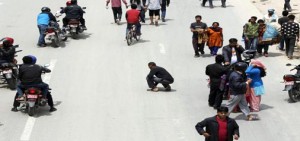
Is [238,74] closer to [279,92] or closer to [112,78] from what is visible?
[279,92]

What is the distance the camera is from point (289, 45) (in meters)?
23.8

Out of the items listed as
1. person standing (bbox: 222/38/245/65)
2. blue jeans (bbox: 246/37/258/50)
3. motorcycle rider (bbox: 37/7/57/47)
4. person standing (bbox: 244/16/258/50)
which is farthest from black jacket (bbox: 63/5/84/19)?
person standing (bbox: 222/38/245/65)

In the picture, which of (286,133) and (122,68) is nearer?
(286,133)

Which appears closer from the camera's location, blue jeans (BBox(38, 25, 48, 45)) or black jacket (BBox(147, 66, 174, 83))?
black jacket (BBox(147, 66, 174, 83))

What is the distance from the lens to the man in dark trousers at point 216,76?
58.3 ft

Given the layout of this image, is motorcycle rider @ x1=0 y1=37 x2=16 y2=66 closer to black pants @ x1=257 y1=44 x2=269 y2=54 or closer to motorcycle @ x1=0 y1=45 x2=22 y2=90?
motorcycle @ x1=0 y1=45 x2=22 y2=90

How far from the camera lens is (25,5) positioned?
1410 inches

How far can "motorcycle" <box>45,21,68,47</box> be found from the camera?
25172 mm

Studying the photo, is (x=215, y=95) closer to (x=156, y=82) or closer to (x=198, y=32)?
(x=156, y=82)

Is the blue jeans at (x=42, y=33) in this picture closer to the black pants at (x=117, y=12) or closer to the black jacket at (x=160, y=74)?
the black pants at (x=117, y=12)

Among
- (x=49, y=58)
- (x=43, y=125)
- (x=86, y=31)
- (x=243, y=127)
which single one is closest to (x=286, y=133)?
(x=243, y=127)

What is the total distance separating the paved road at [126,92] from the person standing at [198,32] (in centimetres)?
54

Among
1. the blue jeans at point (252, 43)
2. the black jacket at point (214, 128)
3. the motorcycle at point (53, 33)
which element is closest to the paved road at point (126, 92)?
the motorcycle at point (53, 33)

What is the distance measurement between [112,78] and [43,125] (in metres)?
4.90
